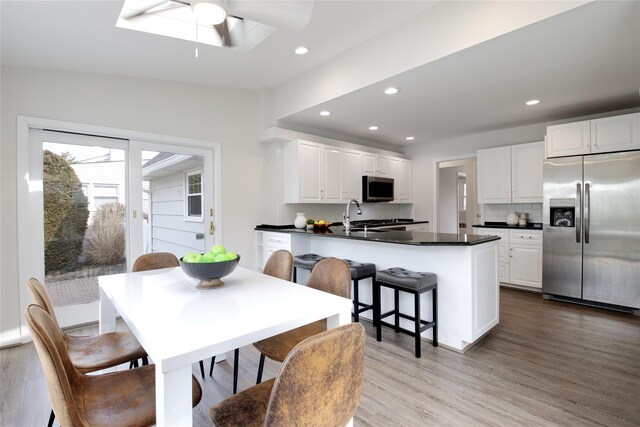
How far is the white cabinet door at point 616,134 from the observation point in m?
3.60

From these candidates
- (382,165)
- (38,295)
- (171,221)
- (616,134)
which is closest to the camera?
(38,295)

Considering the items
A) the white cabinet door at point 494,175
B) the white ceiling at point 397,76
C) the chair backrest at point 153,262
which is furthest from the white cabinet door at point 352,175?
the chair backrest at point 153,262

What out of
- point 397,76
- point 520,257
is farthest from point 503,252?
point 397,76

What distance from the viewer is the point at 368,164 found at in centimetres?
567

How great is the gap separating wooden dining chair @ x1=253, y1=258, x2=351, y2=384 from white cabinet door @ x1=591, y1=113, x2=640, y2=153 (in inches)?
150

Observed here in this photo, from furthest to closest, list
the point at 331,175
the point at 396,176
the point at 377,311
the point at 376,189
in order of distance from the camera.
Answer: the point at 396,176
the point at 376,189
the point at 331,175
the point at 377,311

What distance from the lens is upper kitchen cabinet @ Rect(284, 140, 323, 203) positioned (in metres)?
4.52

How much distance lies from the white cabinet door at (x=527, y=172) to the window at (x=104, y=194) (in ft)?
17.7

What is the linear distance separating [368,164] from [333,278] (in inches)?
154

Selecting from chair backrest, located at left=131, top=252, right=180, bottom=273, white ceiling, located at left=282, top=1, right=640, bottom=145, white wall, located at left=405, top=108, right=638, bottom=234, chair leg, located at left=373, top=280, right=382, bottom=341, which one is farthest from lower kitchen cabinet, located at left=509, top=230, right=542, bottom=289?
chair backrest, located at left=131, top=252, right=180, bottom=273

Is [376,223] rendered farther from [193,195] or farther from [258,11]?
[258,11]

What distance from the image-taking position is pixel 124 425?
1.16m

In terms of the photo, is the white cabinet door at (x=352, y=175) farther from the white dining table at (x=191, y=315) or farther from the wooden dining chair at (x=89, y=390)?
the wooden dining chair at (x=89, y=390)

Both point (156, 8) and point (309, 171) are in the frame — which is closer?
point (156, 8)
